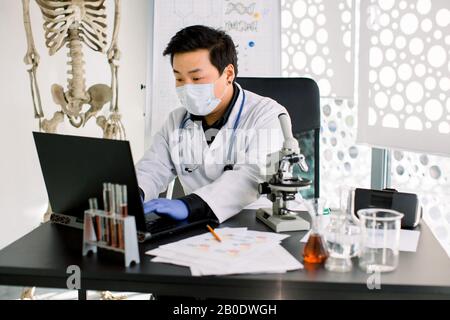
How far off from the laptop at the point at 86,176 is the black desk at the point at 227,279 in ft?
0.47

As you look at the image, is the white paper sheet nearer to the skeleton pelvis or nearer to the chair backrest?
the chair backrest

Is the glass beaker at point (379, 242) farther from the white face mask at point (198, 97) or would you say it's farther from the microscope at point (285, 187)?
the white face mask at point (198, 97)

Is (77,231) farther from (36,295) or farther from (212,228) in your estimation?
(36,295)

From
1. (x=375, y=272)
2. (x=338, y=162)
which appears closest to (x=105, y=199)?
(x=375, y=272)

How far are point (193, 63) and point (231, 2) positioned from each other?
148 centimetres

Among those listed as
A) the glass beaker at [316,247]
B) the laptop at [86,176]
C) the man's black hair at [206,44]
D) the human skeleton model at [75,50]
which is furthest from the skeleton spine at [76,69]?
the glass beaker at [316,247]

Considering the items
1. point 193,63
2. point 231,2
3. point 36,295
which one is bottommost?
point 36,295

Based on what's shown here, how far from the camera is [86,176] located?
1.38m

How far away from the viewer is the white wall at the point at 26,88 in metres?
3.26

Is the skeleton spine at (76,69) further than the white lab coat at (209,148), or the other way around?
the skeleton spine at (76,69)

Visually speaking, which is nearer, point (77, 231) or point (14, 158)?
point (77, 231)

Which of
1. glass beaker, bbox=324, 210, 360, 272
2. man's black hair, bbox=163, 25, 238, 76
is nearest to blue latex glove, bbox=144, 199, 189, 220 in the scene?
glass beaker, bbox=324, 210, 360, 272

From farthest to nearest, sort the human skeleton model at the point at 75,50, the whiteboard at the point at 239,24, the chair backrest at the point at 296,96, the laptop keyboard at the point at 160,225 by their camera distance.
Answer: the whiteboard at the point at 239,24 → the human skeleton model at the point at 75,50 → the chair backrest at the point at 296,96 → the laptop keyboard at the point at 160,225

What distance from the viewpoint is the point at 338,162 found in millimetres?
3463
